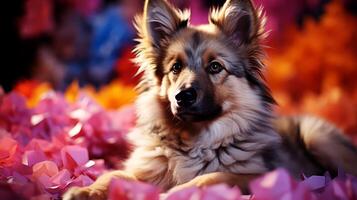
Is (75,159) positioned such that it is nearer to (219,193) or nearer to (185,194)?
(185,194)

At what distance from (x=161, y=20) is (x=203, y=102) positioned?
55 centimetres

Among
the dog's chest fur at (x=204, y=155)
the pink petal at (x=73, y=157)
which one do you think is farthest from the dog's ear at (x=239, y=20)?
the pink petal at (x=73, y=157)

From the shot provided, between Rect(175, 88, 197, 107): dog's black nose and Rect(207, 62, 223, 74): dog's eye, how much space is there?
0.70ft

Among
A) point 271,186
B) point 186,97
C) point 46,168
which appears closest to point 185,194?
point 271,186

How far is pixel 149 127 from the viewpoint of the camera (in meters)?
2.83

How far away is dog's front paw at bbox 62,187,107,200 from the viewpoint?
2264 mm

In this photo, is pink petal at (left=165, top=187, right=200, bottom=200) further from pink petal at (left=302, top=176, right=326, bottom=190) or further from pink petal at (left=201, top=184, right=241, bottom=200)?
pink petal at (left=302, top=176, right=326, bottom=190)

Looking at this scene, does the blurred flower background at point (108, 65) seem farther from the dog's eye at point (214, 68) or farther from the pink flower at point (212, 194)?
the pink flower at point (212, 194)

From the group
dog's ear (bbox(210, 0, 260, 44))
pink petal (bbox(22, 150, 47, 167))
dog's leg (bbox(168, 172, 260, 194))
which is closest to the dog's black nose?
dog's leg (bbox(168, 172, 260, 194))

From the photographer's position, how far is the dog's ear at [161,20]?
2.86 m

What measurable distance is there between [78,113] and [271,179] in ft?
5.81

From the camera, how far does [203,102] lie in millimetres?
2566

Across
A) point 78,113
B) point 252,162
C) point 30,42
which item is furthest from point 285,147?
point 30,42

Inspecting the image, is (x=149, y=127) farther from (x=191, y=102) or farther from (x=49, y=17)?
(x=49, y=17)
